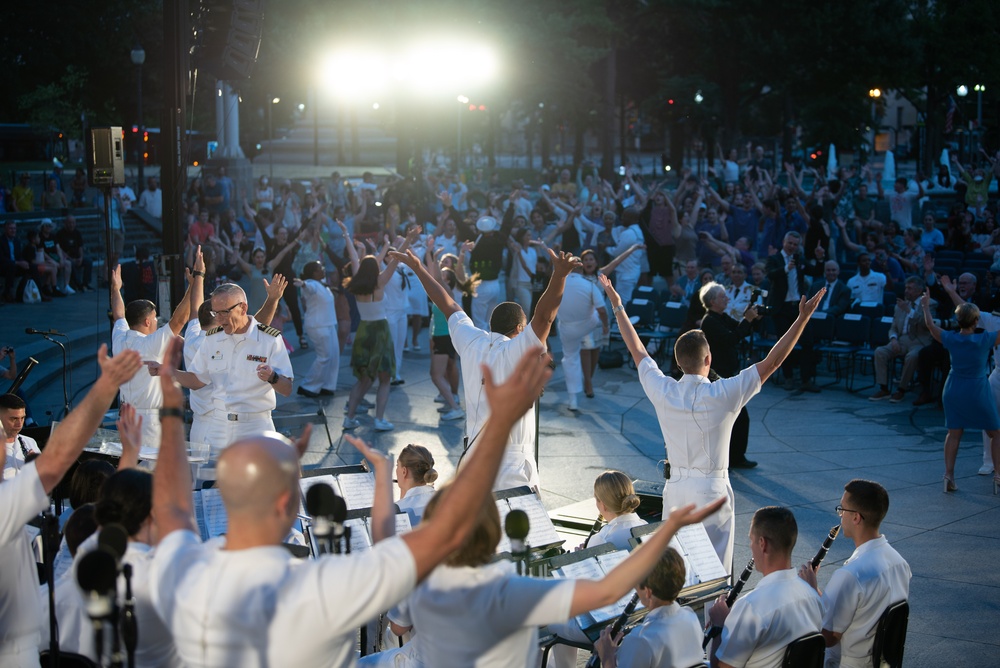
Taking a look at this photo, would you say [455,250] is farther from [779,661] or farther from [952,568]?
[779,661]

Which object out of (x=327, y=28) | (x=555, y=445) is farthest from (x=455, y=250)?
(x=327, y=28)

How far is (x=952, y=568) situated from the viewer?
7.87 meters

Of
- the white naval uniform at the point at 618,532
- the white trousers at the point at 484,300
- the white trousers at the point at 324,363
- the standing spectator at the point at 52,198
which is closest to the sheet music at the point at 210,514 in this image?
the white naval uniform at the point at 618,532

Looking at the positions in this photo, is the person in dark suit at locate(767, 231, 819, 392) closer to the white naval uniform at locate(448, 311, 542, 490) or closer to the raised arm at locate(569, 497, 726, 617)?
the white naval uniform at locate(448, 311, 542, 490)

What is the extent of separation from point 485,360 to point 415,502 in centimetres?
121

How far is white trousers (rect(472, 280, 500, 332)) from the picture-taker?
571 inches

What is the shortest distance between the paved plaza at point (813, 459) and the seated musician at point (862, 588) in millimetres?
1267

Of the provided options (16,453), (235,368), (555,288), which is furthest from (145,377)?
(555,288)

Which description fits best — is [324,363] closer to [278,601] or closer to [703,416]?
[703,416]

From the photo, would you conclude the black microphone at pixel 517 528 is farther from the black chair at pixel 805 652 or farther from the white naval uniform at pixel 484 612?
the black chair at pixel 805 652

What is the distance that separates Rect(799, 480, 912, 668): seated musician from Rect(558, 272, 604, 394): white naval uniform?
7.08 metres

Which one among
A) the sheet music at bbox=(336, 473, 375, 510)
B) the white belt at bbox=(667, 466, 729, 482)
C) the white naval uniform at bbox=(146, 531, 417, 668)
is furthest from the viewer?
the white belt at bbox=(667, 466, 729, 482)

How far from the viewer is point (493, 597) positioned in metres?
3.36

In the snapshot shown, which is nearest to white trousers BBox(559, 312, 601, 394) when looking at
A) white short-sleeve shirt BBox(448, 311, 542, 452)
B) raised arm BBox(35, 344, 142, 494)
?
white short-sleeve shirt BBox(448, 311, 542, 452)
